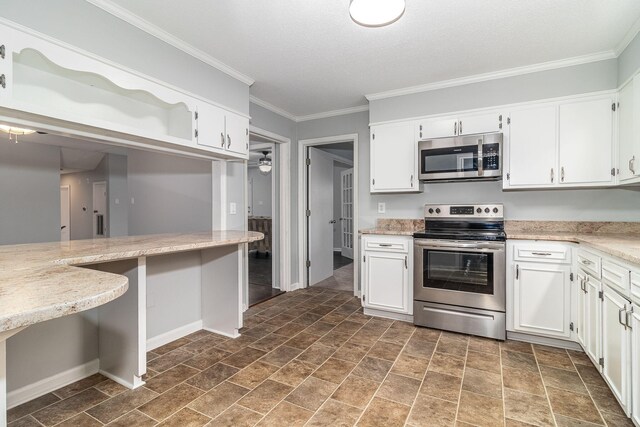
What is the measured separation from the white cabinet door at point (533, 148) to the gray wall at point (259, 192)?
6.19 metres

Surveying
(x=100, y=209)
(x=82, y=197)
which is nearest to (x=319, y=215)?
(x=100, y=209)

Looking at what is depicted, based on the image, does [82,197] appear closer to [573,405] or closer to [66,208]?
[66,208]

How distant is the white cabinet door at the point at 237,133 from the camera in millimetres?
2810

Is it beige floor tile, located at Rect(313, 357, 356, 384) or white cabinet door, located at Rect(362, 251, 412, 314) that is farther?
white cabinet door, located at Rect(362, 251, 412, 314)

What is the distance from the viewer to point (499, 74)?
2973 mm

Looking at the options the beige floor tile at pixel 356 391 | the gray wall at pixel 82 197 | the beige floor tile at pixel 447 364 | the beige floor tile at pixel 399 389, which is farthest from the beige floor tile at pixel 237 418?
the gray wall at pixel 82 197

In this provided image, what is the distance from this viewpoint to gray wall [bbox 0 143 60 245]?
10.9 ft

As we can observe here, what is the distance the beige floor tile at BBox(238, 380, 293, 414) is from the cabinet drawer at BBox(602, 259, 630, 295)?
1984 mm

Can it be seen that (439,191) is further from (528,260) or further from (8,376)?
(8,376)

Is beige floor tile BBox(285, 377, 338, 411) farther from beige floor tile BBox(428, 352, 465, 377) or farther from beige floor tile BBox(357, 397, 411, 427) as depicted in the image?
beige floor tile BBox(428, 352, 465, 377)

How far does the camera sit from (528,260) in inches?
103

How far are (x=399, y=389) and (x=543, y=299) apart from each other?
1.53m

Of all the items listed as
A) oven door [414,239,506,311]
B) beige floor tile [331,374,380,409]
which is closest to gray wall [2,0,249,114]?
oven door [414,239,506,311]

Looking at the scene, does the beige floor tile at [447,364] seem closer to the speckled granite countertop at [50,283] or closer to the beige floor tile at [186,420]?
the beige floor tile at [186,420]
